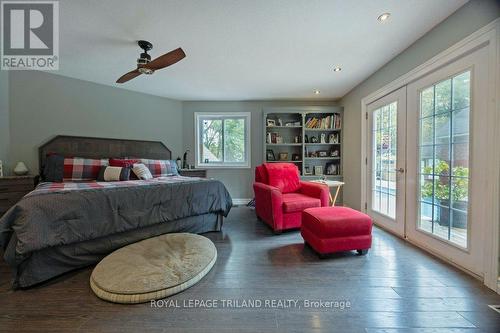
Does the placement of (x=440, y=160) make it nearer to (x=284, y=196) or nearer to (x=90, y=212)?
(x=284, y=196)

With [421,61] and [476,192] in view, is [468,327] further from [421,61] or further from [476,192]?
[421,61]

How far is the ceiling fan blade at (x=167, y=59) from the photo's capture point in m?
2.04

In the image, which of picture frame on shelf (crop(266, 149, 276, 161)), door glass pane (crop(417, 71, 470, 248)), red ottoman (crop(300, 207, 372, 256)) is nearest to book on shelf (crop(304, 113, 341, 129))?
picture frame on shelf (crop(266, 149, 276, 161))

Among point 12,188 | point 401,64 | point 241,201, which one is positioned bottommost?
point 241,201

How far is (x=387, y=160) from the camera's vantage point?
300 cm

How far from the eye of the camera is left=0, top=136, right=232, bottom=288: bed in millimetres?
1603

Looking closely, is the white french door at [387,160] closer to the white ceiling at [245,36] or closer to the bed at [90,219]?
the white ceiling at [245,36]

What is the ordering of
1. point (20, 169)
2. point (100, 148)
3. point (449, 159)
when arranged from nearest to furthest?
1. point (449, 159)
2. point (20, 169)
3. point (100, 148)

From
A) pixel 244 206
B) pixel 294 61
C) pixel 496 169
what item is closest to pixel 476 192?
pixel 496 169

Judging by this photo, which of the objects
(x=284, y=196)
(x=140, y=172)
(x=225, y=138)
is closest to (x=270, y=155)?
(x=225, y=138)

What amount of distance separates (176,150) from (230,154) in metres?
1.21

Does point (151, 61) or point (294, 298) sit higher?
point (151, 61)

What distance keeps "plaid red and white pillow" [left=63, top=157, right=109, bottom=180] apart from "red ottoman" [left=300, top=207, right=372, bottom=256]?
325 cm

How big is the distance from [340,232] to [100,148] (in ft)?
13.0
